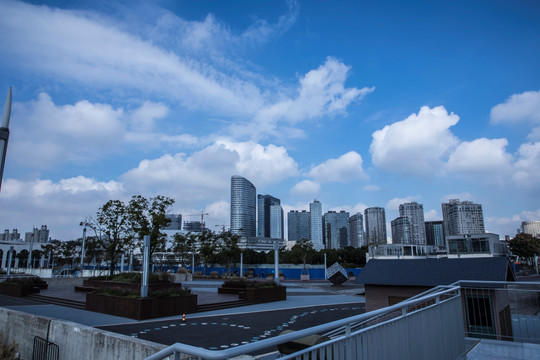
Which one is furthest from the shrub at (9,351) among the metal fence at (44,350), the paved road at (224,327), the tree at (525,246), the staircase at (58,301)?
the tree at (525,246)

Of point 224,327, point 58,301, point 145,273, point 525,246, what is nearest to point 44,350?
point 224,327

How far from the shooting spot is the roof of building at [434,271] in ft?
42.9

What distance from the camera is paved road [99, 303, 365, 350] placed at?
1166 cm

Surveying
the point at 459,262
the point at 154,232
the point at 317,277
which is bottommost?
the point at 317,277

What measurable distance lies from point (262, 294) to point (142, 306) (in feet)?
31.5

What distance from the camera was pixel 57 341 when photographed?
10.3 m

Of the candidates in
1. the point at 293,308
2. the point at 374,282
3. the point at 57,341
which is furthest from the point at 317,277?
the point at 57,341

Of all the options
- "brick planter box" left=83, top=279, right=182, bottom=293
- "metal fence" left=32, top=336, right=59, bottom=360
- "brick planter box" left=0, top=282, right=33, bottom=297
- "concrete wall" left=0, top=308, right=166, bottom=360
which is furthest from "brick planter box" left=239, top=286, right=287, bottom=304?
"brick planter box" left=0, top=282, right=33, bottom=297

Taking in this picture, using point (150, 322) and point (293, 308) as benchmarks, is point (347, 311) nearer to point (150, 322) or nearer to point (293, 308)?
point (293, 308)

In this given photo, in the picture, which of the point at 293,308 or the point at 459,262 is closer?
the point at 459,262

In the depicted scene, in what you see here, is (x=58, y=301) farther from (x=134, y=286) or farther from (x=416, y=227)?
(x=416, y=227)

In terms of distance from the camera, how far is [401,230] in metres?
188

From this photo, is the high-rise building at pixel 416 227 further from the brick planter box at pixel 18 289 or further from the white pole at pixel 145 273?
the white pole at pixel 145 273

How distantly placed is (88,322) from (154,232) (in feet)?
50.5
